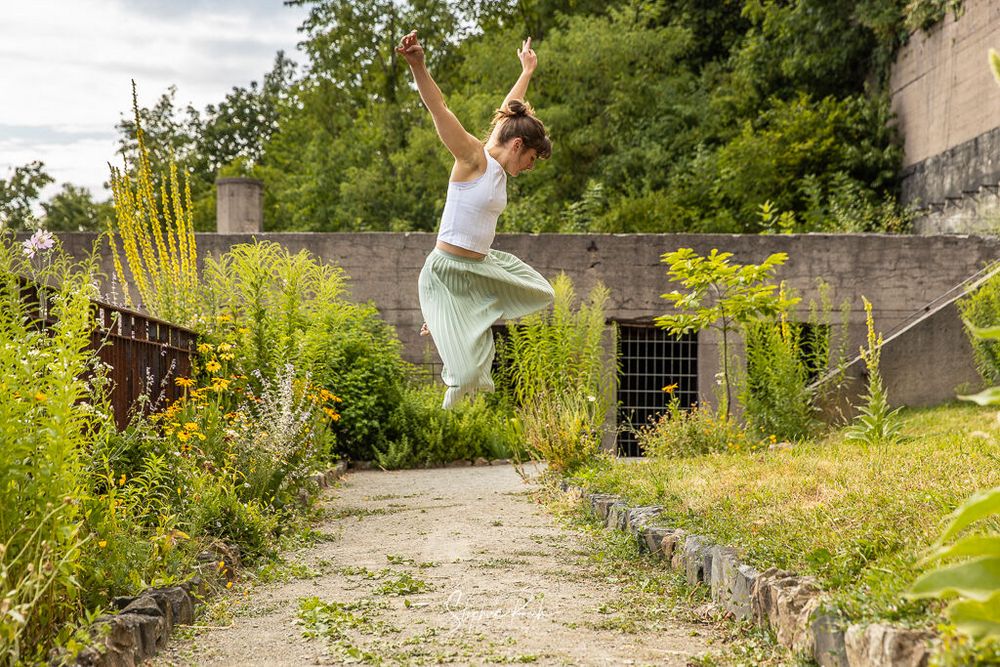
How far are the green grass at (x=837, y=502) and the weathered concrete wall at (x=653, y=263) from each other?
18.2ft

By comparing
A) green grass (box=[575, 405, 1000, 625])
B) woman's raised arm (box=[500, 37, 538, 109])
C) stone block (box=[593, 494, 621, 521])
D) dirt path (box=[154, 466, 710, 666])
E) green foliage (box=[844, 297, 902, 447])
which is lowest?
dirt path (box=[154, 466, 710, 666])

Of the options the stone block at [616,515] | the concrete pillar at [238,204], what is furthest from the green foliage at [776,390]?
the concrete pillar at [238,204]

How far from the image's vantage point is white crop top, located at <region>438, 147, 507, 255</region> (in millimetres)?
4859

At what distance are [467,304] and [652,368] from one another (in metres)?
8.37

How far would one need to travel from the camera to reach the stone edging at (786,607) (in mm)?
2760

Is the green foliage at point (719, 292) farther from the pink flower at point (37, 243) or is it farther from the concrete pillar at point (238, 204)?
the concrete pillar at point (238, 204)

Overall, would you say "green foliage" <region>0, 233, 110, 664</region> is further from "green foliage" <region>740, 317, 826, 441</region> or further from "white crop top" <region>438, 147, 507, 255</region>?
"green foliage" <region>740, 317, 826, 441</region>

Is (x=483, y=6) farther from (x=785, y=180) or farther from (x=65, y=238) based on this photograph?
(x=65, y=238)

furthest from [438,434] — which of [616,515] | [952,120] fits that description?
[952,120]

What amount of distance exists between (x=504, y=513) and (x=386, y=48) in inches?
908

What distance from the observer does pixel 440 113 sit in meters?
4.57

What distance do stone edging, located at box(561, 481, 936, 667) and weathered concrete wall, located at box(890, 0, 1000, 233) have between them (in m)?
10.7

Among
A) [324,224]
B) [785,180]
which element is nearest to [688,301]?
[785,180]

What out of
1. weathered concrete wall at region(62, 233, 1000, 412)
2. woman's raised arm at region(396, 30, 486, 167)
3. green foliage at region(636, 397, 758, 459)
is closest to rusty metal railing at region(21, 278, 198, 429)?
woman's raised arm at region(396, 30, 486, 167)
